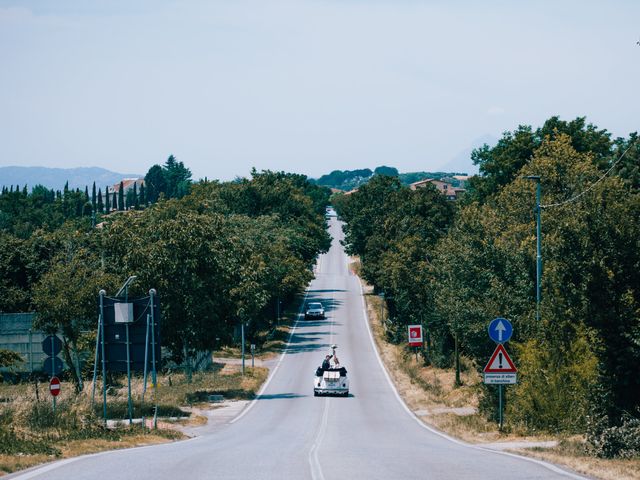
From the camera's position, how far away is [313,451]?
2033 cm

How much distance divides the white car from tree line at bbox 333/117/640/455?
622 centimetres

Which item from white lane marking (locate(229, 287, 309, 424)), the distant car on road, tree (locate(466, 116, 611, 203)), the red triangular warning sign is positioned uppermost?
tree (locate(466, 116, 611, 203))

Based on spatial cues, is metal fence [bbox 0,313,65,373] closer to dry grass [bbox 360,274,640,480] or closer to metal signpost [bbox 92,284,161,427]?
dry grass [bbox 360,274,640,480]

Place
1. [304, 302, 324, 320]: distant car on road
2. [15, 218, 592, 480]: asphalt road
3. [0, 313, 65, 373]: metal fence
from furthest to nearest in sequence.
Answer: [304, 302, 324, 320]: distant car on road, [0, 313, 65, 373]: metal fence, [15, 218, 592, 480]: asphalt road

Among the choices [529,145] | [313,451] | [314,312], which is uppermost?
[529,145]

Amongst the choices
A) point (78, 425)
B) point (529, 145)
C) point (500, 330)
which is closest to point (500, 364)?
point (500, 330)

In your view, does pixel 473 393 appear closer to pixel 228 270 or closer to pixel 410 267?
pixel 228 270

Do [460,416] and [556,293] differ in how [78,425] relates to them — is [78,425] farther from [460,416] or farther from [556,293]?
[460,416]

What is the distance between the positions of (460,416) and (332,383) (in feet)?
35.4

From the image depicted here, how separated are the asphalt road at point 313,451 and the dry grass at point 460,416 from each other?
75 cm

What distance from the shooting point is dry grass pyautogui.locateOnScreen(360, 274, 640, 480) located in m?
16.1

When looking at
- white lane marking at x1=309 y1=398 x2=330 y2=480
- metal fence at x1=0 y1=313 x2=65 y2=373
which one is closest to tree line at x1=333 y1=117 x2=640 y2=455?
white lane marking at x1=309 y1=398 x2=330 y2=480

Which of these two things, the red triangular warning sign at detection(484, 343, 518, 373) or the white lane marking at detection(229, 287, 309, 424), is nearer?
the red triangular warning sign at detection(484, 343, 518, 373)

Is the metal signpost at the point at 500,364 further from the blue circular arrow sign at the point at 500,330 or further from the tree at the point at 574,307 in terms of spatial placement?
the tree at the point at 574,307
